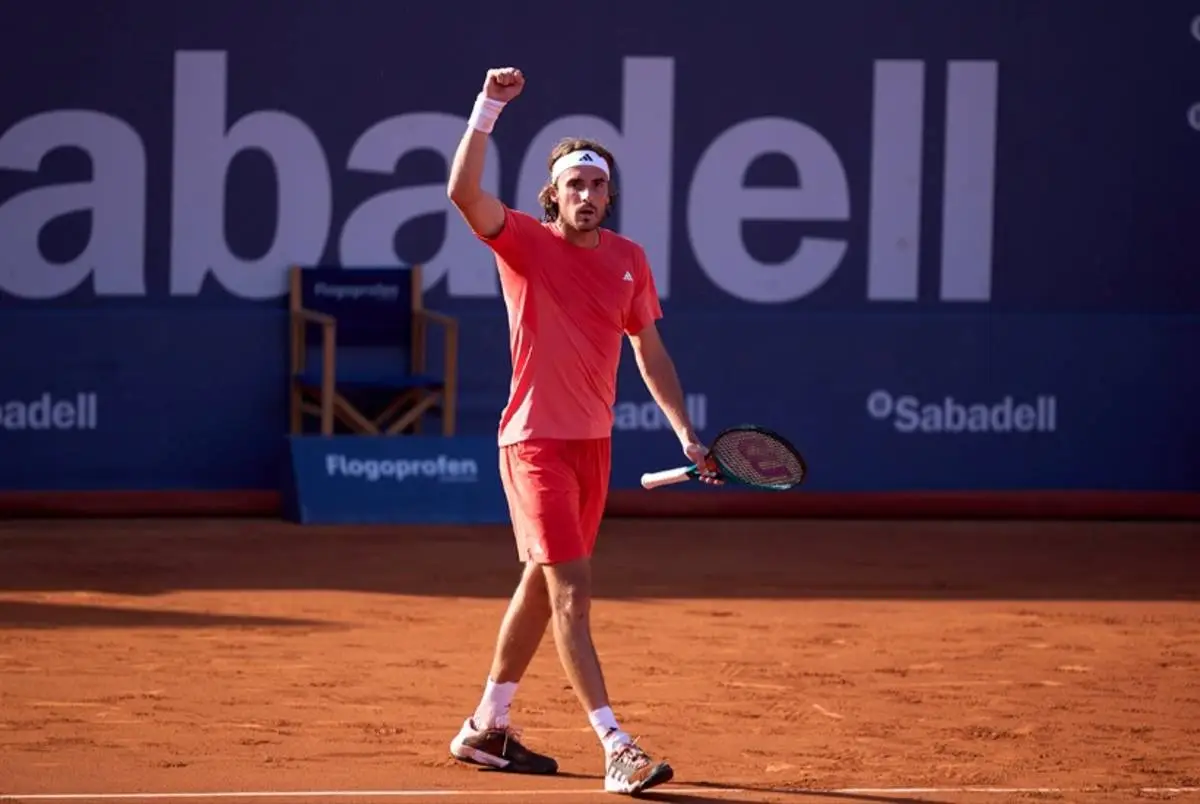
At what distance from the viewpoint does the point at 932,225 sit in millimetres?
12406

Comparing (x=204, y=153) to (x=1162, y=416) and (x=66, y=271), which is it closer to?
(x=66, y=271)

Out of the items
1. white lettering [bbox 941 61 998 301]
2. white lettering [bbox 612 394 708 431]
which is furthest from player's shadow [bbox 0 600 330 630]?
white lettering [bbox 941 61 998 301]

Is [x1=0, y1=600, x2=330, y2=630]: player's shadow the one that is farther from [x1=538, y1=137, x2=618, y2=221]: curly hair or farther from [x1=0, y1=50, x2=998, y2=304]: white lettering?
[x1=0, y1=50, x2=998, y2=304]: white lettering

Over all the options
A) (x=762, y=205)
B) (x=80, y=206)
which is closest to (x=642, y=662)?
(x=762, y=205)

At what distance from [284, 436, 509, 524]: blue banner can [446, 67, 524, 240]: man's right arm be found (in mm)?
6425

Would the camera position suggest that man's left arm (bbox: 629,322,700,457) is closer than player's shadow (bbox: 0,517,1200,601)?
Yes

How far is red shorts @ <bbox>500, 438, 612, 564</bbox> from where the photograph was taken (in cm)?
519

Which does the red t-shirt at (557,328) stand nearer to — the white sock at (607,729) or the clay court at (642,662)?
Answer: the white sock at (607,729)

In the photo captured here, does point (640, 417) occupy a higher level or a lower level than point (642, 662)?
higher

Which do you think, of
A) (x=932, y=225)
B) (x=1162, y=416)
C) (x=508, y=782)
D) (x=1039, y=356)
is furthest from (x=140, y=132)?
(x=508, y=782)

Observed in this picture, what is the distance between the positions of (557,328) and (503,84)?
0.64 meters

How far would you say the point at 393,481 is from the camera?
1146cm

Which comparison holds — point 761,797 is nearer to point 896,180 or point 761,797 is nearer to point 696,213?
point 696,213

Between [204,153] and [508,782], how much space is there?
736cm
